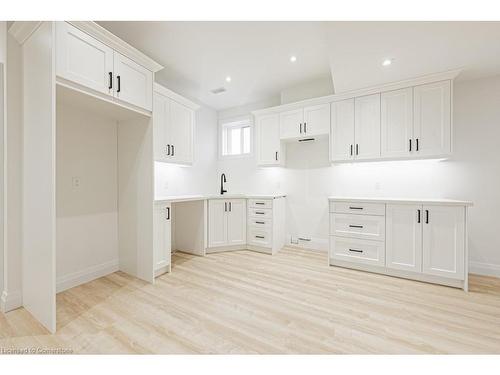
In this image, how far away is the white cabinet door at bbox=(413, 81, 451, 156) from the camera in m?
2.67

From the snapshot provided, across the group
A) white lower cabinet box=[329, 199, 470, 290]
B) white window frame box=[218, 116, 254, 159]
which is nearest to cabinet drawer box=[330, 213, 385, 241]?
white lower cabinet box=[329, 199, 470, 290]

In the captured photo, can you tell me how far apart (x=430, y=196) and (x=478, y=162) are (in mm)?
679

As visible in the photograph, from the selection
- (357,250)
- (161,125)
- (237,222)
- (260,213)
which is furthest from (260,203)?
(161,125)

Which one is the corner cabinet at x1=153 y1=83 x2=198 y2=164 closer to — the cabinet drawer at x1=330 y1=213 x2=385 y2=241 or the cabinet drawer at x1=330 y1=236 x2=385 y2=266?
the cabinet drawer at x1=330 y1=213 x2=385 y2=241

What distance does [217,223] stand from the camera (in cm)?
359

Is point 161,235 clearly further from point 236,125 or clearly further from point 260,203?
point 236,125

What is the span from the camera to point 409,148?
2.87m

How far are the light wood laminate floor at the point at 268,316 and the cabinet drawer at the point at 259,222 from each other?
0.96 m

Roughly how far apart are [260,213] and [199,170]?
1.51m

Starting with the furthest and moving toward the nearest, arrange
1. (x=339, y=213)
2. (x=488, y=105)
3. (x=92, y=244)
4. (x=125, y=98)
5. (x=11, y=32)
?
1. (x=339, y=213)
2. (x=488, y=105)
3. (x=92, y=244)
4. (x=125, y=98)
5. (x=11, y=32)

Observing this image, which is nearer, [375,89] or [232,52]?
[232,52]

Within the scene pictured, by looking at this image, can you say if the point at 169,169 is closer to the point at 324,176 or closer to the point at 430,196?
the point at 324,176

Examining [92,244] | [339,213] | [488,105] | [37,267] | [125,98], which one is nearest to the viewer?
[37,267]

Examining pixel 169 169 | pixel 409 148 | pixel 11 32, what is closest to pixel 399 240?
pixel 409 148
